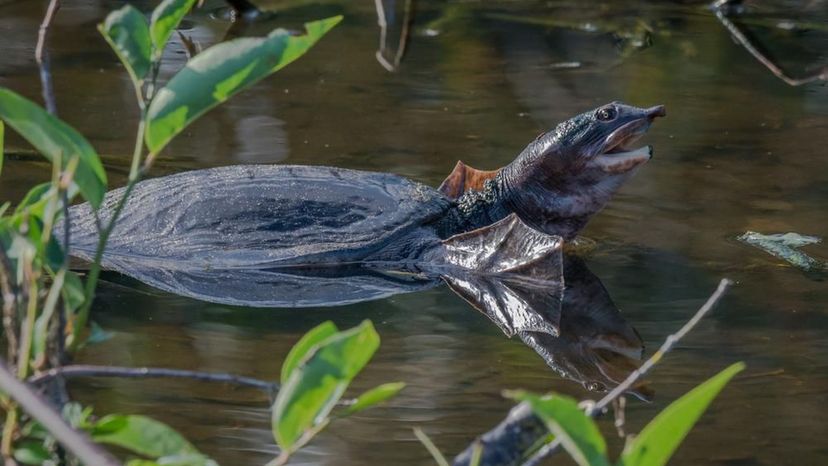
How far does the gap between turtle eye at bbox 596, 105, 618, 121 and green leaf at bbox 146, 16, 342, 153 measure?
2.93 m

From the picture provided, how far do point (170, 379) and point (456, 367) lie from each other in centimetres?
71

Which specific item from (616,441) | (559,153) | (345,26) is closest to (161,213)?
(559,153)

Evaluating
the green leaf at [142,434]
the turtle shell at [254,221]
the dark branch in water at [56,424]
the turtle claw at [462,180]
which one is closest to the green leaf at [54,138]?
the green leaf at [142,434]

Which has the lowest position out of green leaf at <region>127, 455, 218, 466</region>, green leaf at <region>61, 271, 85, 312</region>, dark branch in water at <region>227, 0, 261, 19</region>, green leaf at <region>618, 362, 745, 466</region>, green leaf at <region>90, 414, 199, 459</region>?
dark branch in water at <region>227, 0, 261, 19</region>

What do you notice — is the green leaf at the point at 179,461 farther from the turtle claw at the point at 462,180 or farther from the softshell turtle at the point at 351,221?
the turtle claw at the point at 462,180

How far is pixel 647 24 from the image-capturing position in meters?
8.09

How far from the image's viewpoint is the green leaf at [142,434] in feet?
5.55

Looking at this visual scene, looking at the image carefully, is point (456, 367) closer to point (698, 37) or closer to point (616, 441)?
point (616, 441)

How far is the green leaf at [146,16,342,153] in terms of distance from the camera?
171 cm

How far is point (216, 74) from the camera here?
1707 mm

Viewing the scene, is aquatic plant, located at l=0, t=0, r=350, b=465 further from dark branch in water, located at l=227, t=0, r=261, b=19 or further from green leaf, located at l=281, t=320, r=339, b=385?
dark branch in water, located at l=227, t=0, r=261, b=19

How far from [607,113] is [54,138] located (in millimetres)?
3048

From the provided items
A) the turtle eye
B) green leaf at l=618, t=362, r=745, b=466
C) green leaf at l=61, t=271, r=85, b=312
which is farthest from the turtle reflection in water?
green leaf at l=618, t=362, r=745, b=466

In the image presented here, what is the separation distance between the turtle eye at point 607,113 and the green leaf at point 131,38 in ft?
9.58
